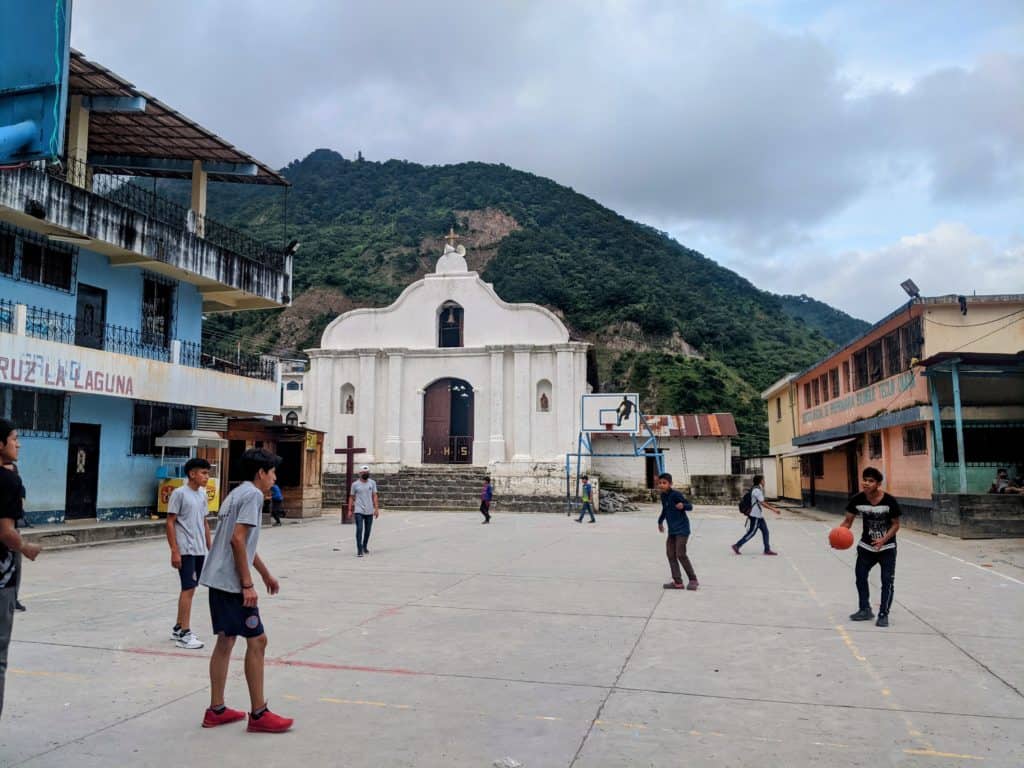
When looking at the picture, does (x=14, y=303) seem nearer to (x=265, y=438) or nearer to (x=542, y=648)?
(x=265, y=438)

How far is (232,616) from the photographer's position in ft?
15.0

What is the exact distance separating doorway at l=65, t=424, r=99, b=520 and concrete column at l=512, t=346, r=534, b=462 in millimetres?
16880

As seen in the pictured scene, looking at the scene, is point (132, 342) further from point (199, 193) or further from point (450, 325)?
point (450, 325)

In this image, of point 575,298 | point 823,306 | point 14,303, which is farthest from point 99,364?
point 823,306

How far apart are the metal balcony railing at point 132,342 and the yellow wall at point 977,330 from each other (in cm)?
1696

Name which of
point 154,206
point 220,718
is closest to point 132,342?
point 154,206

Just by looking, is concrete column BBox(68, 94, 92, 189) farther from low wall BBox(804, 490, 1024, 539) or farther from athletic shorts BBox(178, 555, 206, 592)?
low wall BBox(804, 490, 1024, 539)

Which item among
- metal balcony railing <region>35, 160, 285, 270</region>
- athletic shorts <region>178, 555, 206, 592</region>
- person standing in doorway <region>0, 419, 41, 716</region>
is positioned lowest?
athletic shorts <region>178, 555, 206, 592</region>

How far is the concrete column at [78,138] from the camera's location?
57.0 ft

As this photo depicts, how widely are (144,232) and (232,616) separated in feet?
50.7

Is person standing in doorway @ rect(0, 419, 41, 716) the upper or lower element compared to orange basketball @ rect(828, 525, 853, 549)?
upper

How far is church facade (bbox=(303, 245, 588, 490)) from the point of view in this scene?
32.2 metres

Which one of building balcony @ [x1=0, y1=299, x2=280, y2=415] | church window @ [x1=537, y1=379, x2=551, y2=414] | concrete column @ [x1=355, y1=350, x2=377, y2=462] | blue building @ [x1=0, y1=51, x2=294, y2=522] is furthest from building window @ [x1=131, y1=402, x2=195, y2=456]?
church window @ [x1=537, y1=379, x2=551, y2=414]

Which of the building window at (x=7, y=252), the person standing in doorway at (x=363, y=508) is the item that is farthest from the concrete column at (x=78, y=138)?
the person standing in doorway at (x=363, y=508)
